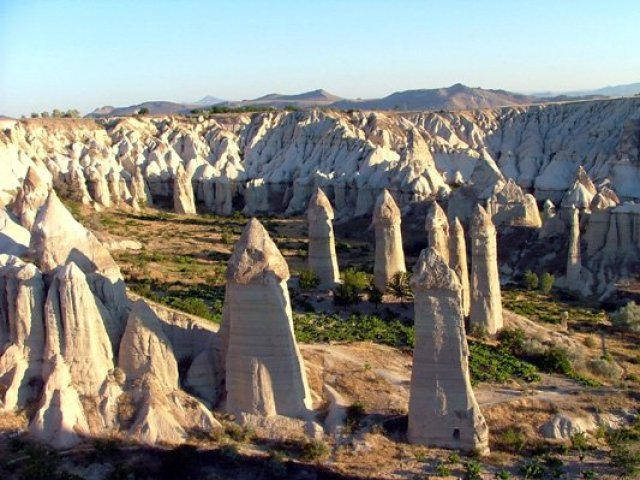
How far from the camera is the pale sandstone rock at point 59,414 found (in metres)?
16.1

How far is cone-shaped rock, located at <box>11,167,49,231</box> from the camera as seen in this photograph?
24.7 metres

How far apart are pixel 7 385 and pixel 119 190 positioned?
42.8 metres

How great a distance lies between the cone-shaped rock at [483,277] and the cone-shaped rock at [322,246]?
697 centimetres

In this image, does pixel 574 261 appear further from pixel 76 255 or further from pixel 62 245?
pixel 62 245

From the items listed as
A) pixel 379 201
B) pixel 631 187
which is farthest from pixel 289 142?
pixel 379 201

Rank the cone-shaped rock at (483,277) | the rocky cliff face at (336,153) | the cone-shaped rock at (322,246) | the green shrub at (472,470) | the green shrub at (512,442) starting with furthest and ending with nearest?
the rocky cliff face at (336,153)
the cone-shaped rock at (322,246)
the cone-shaped rock at (483,277)
the green shrub at (512,442)
the green shrub at (472,470)

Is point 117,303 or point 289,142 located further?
point 289,142

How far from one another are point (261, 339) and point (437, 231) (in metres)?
12.9

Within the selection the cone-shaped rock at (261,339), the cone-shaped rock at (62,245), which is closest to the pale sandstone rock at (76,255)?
the cone-shaped rock at (62,245)

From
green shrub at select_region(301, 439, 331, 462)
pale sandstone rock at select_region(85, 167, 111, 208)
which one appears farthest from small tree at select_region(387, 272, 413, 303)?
pale sandstone rock at select_region(85, 167, 111, 208)

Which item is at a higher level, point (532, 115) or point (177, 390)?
point (532, 115)

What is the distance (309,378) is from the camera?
62.7 feet

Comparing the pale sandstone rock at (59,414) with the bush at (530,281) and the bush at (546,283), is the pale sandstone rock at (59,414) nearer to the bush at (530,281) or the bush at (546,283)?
the bush at (546,283)

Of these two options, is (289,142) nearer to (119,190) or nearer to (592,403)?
(119,190)
